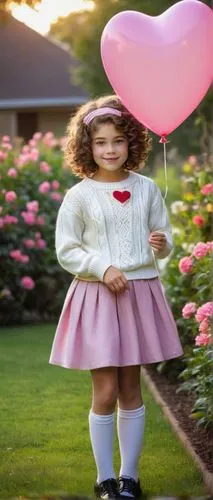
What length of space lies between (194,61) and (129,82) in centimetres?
25

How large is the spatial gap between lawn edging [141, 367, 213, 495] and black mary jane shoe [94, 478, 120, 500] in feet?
1.22

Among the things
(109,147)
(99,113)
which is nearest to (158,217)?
(109,147)

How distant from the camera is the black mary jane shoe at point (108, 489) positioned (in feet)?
14.0

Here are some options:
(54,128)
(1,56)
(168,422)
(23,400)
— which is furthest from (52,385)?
(54,128)

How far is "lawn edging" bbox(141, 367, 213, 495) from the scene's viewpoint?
182 inches

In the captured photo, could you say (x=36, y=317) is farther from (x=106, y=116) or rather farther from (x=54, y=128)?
(x=54, y=128)

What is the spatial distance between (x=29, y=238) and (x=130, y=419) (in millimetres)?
5474

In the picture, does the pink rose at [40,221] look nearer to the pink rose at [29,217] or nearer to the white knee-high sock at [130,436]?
the pink rose at [29,217]

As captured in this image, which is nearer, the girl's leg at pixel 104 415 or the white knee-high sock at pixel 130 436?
the girl's leg at pixel 104 415

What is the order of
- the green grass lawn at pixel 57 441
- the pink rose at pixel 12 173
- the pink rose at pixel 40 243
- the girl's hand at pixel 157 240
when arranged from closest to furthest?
the girl's hand at pixel 157 240
the green grass lawn at pixel 57 441
the pink rose at pixel 12 173
the pink rose at pixel 40 243

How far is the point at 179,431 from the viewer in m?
5.54

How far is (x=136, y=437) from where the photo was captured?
436 cm

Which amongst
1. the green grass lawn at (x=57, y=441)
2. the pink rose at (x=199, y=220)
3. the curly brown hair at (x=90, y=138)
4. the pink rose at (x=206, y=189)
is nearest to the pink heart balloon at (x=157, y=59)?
the curly brown hair at (x=90, y=138)

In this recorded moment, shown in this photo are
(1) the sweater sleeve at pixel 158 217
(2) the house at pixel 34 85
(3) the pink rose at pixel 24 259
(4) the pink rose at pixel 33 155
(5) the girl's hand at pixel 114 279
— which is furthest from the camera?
(2) the house at pixel 34 85
